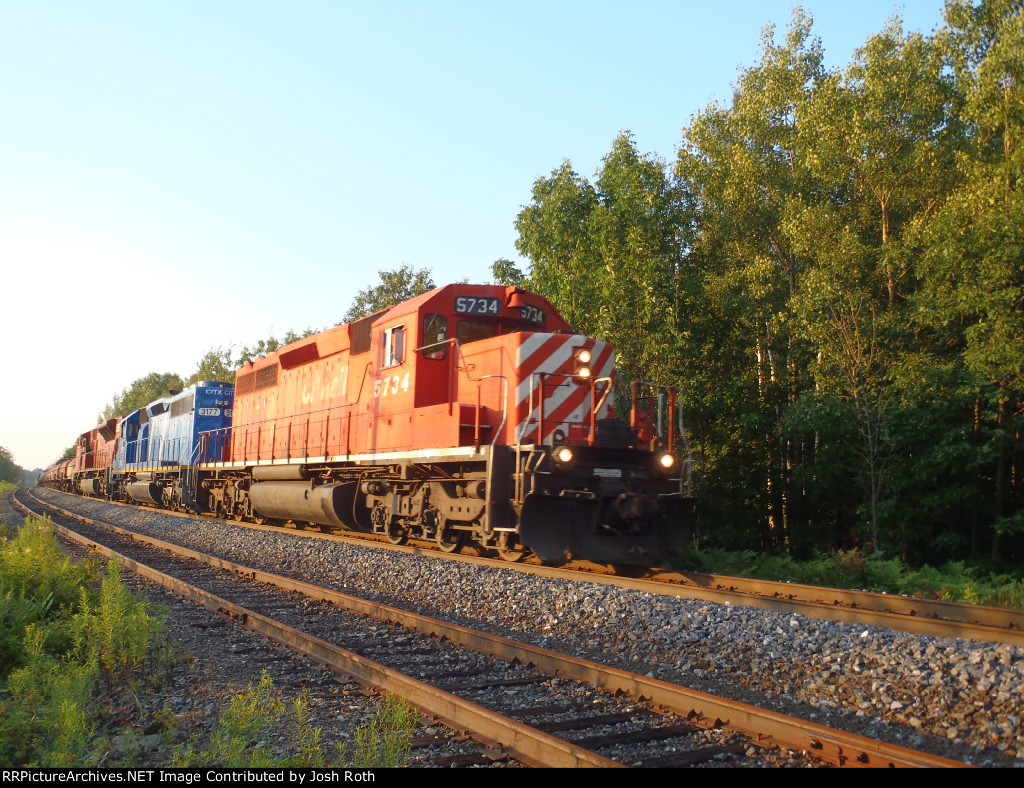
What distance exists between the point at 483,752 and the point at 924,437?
13838mm

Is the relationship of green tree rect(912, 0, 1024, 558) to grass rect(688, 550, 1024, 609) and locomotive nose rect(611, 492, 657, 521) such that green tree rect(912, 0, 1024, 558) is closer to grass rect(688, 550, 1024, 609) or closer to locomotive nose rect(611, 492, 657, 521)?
grass rect(688, 550, 1024, 609)

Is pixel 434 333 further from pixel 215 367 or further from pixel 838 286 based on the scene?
pixel 215 367

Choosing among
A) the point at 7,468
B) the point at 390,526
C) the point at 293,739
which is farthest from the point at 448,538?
the point at 7,468

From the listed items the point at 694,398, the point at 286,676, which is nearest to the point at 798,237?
the point at 694,398

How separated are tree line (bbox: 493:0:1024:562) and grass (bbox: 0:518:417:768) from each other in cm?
1348

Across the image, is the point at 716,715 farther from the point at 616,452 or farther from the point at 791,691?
the point at 616,452

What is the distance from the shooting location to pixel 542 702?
15.2 ft

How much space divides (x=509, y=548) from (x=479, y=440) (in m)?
1.50

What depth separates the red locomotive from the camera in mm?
9109

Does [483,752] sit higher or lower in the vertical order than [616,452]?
lower

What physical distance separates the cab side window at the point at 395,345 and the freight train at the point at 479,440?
0.03m

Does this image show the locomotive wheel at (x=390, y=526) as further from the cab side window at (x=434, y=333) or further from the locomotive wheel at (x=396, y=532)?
the cab side window at (x=434, y=333)

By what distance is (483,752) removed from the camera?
376 centimetres

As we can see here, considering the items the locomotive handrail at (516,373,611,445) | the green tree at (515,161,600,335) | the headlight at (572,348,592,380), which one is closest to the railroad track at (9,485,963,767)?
the locomotive handrail at (516,373,611,445)
